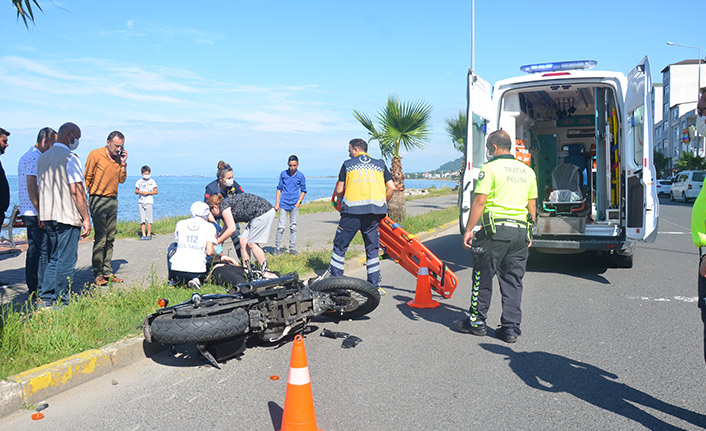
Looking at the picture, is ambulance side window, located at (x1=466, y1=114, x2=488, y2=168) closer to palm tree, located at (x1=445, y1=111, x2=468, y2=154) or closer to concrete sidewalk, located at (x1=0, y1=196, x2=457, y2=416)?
concrete sidewalk, located at (x1=0, y1=196, x2=457, y2=416)

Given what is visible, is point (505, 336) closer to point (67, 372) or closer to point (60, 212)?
point (67, 372)

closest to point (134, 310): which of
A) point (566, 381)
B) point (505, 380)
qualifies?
point (505, 380)

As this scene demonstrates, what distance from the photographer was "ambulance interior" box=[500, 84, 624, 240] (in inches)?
336

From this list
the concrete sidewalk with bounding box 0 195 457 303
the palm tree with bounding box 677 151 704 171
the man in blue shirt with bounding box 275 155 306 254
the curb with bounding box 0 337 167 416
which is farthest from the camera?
the palm tree with bounding box 677 151 704 171

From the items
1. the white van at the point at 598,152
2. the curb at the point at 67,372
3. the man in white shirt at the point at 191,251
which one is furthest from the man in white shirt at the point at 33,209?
the white van at the point at 598,152

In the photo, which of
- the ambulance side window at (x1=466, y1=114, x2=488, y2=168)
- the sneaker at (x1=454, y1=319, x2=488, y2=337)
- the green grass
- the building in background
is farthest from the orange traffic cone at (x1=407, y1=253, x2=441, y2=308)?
the building in background

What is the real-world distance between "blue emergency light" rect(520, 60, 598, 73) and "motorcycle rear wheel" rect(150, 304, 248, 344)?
6374 millimetres

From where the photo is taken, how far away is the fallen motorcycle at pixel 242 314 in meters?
4.19

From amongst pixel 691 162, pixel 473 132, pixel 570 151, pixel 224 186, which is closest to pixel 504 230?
pixel 473 132

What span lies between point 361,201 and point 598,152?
5287 millimetres

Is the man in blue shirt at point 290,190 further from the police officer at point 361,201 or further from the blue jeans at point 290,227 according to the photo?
the police officer at point 361,201

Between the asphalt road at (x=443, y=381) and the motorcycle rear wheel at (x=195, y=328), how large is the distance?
0.31 m

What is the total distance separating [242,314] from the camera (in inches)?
171

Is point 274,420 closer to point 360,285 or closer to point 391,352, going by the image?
point 391,352
